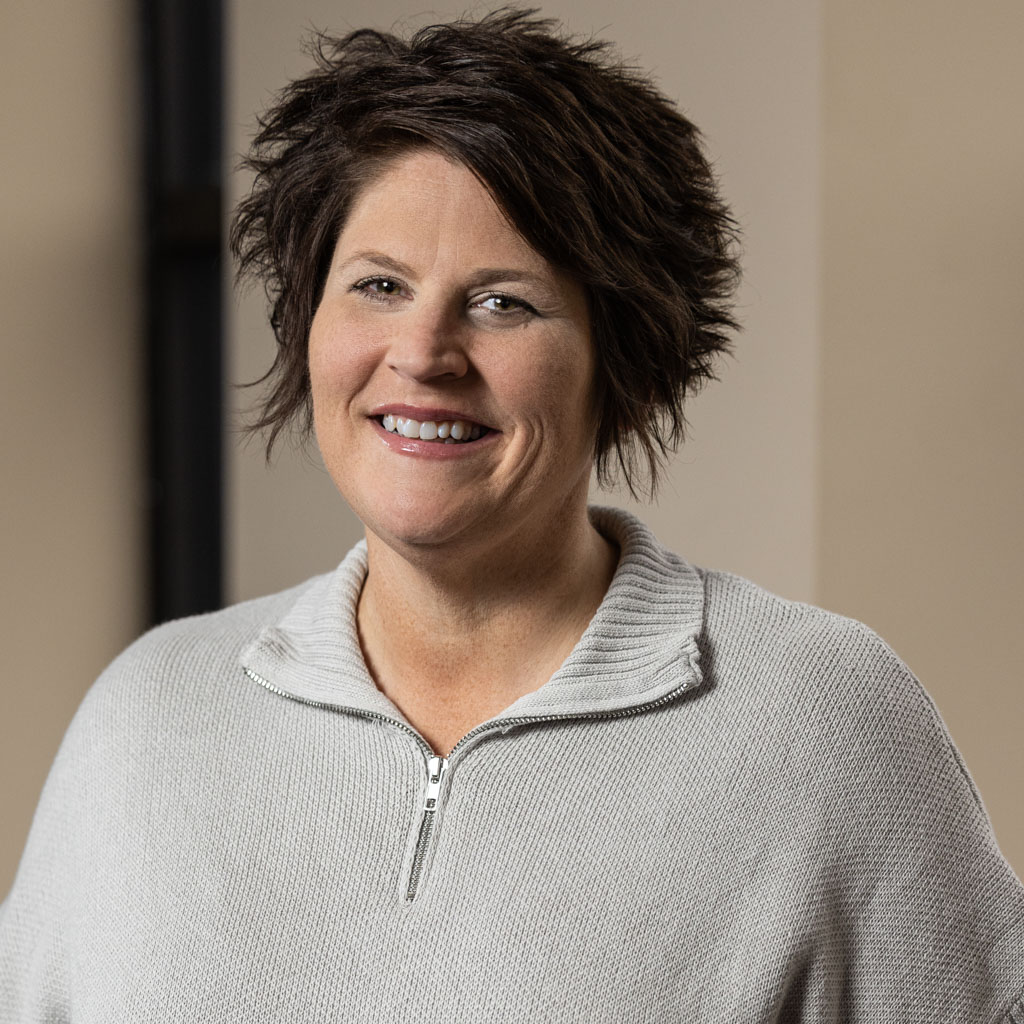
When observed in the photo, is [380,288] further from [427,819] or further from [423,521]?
[427,819]

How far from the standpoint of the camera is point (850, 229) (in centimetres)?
205

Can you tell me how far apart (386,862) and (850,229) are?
1.27 metres

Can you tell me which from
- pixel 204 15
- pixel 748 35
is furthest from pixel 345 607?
pixel 204 15

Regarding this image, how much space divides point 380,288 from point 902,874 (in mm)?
763

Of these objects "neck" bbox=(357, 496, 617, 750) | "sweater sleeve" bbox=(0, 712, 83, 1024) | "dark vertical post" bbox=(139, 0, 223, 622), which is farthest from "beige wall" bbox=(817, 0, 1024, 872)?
"dark vertical post" bbox=(139, 0, 223, 622)

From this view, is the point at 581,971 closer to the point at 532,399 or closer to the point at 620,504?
the point at 532,399

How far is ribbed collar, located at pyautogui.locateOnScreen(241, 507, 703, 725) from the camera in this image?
1.30 metres

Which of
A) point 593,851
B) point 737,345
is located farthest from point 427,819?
point 737,345

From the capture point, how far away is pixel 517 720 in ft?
4.25

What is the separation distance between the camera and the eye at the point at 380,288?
128cm

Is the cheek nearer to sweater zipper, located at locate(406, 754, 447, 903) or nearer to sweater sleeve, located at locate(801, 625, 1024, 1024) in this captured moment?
sweater zipper, located at locate(406, 754, 447, 903)

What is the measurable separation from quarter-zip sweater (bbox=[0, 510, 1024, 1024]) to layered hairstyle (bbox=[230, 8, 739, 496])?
254mm

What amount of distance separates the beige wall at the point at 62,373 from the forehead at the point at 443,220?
1470mm

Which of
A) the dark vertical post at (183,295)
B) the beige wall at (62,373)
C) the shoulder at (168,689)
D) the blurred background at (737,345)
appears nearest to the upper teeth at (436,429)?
the shoulder at (168,689)
